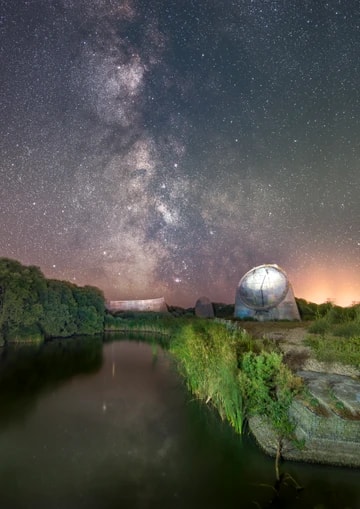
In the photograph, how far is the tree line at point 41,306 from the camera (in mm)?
35125

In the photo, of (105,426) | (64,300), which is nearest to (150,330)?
(64,300)

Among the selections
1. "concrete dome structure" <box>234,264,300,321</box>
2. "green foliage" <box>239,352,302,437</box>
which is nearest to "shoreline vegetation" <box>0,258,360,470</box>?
"green foliage" <box>239,352,302,437</box>

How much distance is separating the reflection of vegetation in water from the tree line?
298 cm

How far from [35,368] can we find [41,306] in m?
16.4

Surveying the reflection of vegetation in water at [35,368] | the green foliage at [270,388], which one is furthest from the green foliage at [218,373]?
the reflection of vegetation in water at [35,368]

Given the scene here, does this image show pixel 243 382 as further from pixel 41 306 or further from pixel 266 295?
pixel 266 295

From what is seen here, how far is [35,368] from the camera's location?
Answer: 2389 cm

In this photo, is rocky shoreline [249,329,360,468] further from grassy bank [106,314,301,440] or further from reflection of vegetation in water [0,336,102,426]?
reflection of vegetation in water [0,336,102,426]

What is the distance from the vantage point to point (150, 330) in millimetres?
53406

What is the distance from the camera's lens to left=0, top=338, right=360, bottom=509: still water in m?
8.13

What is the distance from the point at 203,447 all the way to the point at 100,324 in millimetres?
42449

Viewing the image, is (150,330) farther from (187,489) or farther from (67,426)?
(187,489)

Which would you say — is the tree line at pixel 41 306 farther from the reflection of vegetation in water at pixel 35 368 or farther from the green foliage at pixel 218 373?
the green foliage at pixel 218 373

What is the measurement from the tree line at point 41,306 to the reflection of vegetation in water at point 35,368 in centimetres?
298
